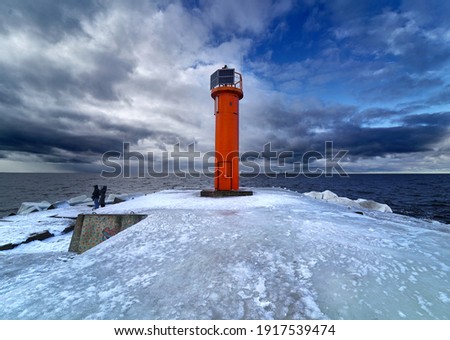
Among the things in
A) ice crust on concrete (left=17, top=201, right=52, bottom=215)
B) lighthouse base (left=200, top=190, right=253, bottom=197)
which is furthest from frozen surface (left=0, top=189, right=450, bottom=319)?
ice crust on concrete (left=17, top=201, right=52, bottom=215)

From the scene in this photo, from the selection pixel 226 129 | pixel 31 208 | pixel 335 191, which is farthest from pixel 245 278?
pixel 335 191

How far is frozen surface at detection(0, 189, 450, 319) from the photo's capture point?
2.44 m

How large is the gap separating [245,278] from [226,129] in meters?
10.0

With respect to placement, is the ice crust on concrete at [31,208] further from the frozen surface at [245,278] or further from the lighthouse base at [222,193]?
the frozen surface at [245,278]

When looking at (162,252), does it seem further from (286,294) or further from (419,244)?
(419,244)

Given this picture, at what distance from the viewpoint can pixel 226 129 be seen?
12.3 metres

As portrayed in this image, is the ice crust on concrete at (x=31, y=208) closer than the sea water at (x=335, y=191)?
Yes

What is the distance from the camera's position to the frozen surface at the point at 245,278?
244cm

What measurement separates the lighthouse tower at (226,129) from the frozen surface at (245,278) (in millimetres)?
7361

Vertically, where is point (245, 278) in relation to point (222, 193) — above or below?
below

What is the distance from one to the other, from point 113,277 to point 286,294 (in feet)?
7.99

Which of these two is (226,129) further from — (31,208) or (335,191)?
(335,191)

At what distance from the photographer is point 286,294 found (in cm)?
270

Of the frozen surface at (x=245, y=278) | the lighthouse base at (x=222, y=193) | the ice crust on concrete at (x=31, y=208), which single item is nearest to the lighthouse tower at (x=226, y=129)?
the lighthouse base at (x=222, y=193)
